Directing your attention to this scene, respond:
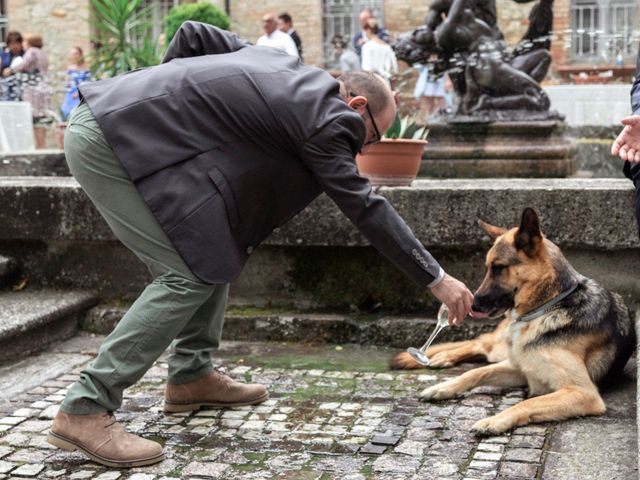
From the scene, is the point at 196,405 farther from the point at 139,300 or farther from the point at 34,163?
the point at 34,163

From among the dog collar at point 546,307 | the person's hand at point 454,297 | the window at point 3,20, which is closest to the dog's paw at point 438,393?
the dog collar at point 546,307

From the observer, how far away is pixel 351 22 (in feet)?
A: 71.5

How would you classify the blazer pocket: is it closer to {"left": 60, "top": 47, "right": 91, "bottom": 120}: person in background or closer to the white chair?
the white chair

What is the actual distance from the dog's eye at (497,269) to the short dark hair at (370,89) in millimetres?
1054

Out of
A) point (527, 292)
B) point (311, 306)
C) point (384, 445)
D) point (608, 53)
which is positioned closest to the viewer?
point (384, 445)

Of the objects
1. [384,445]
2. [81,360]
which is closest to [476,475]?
[384,445]

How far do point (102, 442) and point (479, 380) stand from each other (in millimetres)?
1742

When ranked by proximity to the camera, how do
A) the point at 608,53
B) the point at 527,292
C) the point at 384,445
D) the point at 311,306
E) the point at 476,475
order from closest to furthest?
1. the point at 476,475
2. the point at 384,445
3. the point at 527,292
4. the point at 311,306
5. the point at 608,53

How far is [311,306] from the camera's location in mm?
5516

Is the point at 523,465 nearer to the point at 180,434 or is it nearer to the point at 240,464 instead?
the point at 240,464

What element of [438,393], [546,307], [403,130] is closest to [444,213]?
[403,130]

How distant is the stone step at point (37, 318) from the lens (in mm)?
4977

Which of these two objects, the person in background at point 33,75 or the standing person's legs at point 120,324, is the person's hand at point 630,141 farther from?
the person in background at point 33,75

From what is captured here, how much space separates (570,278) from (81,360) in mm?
2474
